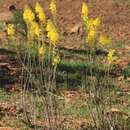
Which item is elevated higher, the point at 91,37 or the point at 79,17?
the point at 91,37

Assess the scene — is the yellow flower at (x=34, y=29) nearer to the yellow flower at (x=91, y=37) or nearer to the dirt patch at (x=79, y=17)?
the yellow flower at (x=91, y=37)

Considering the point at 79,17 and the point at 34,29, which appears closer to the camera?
the point at 34,29

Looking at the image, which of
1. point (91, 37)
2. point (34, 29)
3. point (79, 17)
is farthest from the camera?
point (79, 17)

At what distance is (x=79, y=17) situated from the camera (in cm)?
1641

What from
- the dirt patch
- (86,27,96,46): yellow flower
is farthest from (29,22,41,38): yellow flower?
the dirt patch

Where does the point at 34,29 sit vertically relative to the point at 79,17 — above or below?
above

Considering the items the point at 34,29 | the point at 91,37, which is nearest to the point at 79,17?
the point at 34,29

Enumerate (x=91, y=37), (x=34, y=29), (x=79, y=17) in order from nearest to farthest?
(x=91, y=37)
(x=34, y=29)
(x=79, y=17)

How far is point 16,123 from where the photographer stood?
311 inches

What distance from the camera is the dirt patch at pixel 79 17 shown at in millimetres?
15016

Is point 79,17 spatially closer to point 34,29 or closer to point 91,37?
point 34,29

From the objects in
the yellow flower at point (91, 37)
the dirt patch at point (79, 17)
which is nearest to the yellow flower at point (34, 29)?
the yellow flower at point (91, 37)

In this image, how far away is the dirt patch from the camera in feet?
49.3

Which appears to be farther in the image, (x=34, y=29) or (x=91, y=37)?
(x=34, y=29)
